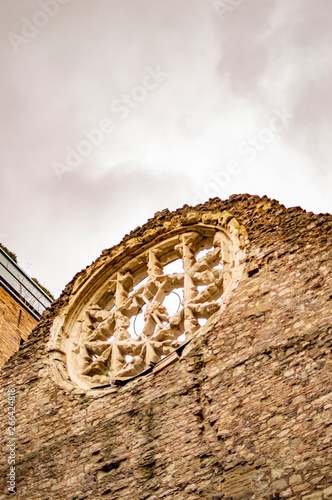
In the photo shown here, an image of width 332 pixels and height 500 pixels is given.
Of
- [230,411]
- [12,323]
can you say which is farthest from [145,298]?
[12,323]

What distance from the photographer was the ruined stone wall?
6.99 m

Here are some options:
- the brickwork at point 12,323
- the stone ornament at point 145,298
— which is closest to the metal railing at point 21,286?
the brickwork at point 12,323

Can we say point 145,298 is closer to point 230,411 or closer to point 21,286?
point 230,411

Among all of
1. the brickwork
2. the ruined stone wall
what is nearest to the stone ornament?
the ruined stone wall

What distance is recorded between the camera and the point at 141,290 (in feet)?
34.4

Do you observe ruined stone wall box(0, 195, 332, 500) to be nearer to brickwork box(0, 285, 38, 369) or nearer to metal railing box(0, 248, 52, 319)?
brickwork box(0, 285, 38, 369)

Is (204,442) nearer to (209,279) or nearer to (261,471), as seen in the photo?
(261,471)

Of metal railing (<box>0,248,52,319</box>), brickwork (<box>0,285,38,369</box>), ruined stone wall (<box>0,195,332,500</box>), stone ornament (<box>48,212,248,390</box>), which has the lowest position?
ruined stone wall (<box>0,195,332,500</box>)

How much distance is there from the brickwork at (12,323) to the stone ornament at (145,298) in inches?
169

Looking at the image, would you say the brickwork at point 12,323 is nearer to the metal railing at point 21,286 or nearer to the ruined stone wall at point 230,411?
the metal railing at point 21,286

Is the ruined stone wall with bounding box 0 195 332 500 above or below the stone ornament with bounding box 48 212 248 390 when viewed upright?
below

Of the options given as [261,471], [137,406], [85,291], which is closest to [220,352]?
[137,406]

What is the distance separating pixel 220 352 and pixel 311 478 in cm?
208

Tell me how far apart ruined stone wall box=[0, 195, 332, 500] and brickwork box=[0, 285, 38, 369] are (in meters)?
5.19
